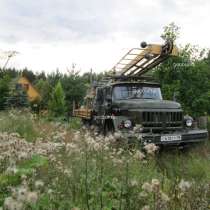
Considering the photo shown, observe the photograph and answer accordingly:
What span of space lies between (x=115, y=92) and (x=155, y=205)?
28.1 feet

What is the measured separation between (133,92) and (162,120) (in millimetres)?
1285

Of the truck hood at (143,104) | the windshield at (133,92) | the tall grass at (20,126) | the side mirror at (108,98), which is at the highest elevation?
the windshield at (133,92)

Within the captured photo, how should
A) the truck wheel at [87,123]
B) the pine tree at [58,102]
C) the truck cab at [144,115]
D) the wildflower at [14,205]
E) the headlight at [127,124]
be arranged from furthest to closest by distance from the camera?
the pine tree at [58,102], the truck wheel at [87,123], the truck cab at [144,115], the headlight at [127,124], the wildflower at [14,205]

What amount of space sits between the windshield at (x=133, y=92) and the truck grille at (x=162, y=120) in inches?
42.1

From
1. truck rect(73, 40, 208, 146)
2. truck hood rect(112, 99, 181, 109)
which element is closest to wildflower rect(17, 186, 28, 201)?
truck rect(73, 40, 208, 146)

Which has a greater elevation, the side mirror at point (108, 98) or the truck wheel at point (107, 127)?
the side mirror at point (108, 98)

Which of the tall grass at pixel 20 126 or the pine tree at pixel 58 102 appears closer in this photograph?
the tall grass at pixel 20 126

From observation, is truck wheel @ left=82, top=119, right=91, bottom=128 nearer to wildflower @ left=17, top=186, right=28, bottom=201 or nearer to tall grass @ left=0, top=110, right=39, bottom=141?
tall grass @ left=0, top=110, right=39, bottom=141

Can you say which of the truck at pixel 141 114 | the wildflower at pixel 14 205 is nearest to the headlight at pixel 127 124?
the truck at pixel 141 114

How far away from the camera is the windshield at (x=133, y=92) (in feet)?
37.5

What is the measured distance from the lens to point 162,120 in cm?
1072

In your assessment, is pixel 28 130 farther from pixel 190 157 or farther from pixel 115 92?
pixel 190 157

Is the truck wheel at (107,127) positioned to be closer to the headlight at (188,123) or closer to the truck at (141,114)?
the truck at (141,114)

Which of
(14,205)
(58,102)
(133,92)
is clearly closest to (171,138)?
(133,92)
